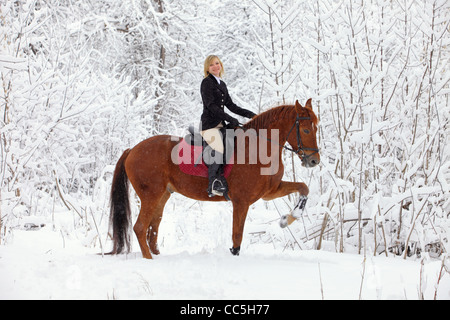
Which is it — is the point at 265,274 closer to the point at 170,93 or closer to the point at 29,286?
the point at 29,286

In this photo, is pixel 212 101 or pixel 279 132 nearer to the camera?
pixel 279 132

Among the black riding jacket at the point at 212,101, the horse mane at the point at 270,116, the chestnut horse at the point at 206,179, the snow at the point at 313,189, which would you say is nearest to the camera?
the snow at the point at 313,189

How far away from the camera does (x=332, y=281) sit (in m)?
3.03

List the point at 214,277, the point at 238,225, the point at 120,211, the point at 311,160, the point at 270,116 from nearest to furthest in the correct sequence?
1. the point at 214,277
2. the point at 311,160
3. the point at 238,225
4. the point at 270,116
5. the point at 120,211

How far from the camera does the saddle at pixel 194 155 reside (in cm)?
A: 424

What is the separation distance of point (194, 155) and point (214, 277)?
1.60 metres

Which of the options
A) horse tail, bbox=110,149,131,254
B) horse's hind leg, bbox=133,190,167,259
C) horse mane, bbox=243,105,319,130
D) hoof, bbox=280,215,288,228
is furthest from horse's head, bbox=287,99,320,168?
horse tail, bbox=110,149,131,254

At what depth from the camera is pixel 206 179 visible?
4289mm

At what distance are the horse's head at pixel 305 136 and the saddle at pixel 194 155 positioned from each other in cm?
96

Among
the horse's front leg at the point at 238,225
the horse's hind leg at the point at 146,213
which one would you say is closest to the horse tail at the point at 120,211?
the horse's hind leg at the point at 146,213

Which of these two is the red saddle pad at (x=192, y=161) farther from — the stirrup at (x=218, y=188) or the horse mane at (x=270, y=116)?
the horse mane at (x=270, y=116)

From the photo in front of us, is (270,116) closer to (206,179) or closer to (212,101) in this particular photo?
(212,101)

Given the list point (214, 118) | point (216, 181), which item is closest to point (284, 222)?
point (216, 181)
